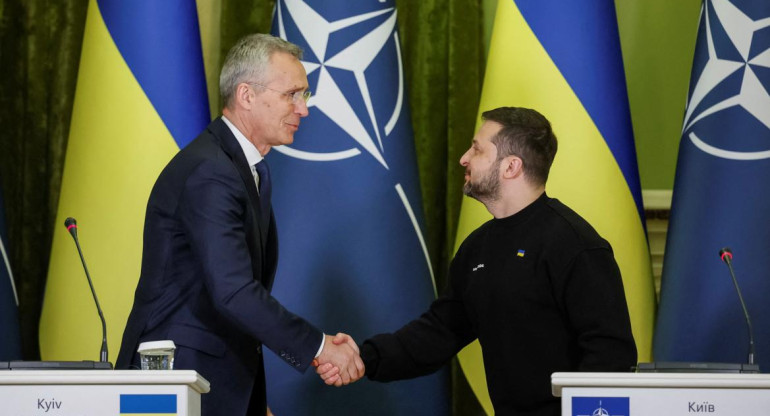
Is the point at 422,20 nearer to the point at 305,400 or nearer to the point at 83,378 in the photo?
the point at 305,400

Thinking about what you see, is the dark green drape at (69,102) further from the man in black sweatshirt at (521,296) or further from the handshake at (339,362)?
the handshake at (339,362)

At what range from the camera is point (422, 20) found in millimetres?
5023

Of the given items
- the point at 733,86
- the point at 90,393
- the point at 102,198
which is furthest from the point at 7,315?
the point at 733,86

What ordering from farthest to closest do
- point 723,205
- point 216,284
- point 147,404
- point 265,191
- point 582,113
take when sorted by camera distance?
point 582,113
point 723,205
point 265,191
point 216,284
point 147,404

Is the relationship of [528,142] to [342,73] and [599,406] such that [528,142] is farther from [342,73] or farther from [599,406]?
[599,406]

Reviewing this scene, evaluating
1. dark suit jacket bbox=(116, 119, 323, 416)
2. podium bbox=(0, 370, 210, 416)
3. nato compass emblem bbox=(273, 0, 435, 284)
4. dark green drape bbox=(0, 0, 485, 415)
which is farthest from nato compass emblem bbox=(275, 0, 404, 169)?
podium bbox=(0, 370, 210, 416)

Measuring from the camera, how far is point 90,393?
2350mm

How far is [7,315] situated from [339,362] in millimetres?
1515

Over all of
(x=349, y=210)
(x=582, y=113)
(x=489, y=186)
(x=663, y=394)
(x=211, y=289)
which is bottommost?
(x=663, y=394)

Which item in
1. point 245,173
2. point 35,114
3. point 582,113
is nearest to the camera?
point 245,173

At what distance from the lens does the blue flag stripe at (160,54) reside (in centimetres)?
419

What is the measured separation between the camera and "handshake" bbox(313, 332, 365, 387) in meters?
3.25

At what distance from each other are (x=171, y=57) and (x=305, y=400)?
1434 millimetres

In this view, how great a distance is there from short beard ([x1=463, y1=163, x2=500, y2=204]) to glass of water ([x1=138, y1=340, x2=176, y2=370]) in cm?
125
